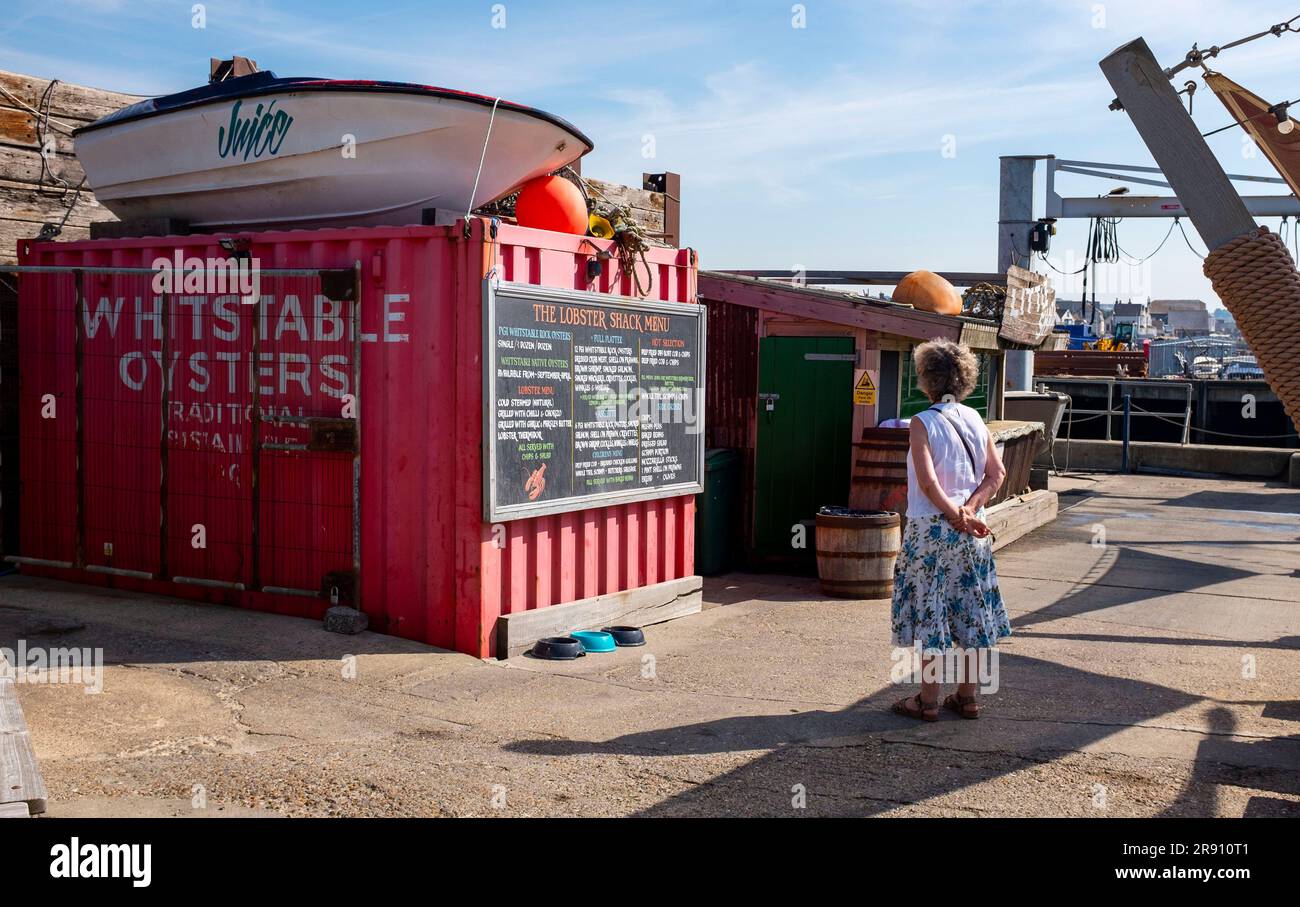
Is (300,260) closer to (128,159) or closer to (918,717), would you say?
(128,159)

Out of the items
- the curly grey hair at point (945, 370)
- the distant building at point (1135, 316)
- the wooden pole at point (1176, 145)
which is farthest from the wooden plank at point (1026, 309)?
the distant building at point (1135, 316)

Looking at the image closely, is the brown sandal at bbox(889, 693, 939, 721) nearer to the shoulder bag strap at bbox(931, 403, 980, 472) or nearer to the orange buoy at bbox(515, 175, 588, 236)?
the shoulder bag strap at bbox(931, 403, 980, 472)

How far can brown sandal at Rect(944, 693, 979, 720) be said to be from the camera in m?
6.36

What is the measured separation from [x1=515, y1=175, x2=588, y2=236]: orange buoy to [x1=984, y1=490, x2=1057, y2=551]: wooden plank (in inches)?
221

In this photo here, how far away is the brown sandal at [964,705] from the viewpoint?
6.36 meters

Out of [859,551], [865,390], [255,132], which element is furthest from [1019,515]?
[255,132]

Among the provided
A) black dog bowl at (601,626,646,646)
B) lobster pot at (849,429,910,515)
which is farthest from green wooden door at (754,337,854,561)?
black dog bowl at (601,626,646,646)

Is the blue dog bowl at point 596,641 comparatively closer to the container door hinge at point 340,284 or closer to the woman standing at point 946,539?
the woman standing at point 946,539

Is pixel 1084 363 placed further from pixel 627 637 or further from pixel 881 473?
pixel 627 637

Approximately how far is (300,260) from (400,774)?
3847mm

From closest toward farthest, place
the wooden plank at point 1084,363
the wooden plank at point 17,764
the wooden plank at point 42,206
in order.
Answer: the wooden plank at point 17,764
the wooden plank at point 42,206
the wooden plank at point 1084,363

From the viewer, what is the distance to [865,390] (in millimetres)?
11648

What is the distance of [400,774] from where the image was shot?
527 centimetres

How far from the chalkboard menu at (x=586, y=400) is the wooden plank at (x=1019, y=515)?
426 centimetres
